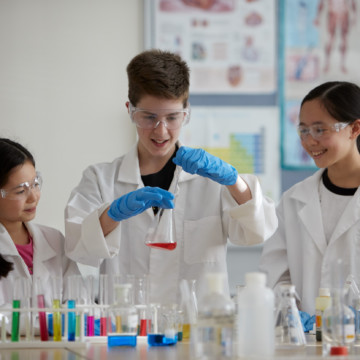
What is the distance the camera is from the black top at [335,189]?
2.71 meters

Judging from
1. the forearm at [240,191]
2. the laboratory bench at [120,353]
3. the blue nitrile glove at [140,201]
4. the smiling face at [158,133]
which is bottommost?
the laboratory bench at [120,353]

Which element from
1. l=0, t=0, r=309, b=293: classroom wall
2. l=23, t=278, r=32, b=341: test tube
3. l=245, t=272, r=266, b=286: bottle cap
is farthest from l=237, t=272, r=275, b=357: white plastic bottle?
l=0, t=0, r=309, b=293: classroom wall

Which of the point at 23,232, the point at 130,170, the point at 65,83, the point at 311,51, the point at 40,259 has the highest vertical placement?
the point at 311,51

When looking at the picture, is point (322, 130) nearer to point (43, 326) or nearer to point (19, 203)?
point (19, 203)

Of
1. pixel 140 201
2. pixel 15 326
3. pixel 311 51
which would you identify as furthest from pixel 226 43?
pixel 15 326

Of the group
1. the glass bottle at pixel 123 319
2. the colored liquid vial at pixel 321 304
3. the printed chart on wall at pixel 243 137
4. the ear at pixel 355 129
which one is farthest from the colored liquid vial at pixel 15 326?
the printed chart on wall at pixel 243 137

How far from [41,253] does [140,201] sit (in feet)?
1.67

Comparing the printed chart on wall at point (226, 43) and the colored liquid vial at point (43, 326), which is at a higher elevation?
the printed chart on wall at point (226, 43)

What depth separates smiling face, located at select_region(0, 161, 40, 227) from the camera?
2.43 metres

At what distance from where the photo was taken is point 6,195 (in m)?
2.43

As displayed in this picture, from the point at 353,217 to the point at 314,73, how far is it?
5.00ft

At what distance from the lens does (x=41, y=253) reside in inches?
94.9

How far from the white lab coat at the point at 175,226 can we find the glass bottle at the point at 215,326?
0.85 meters

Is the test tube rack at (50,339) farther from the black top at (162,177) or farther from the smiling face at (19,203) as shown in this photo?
the black top at (162,177)
